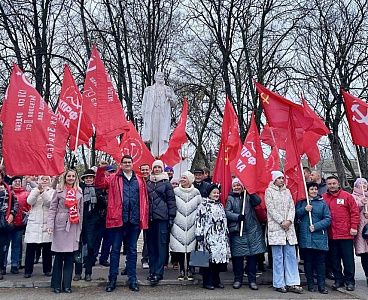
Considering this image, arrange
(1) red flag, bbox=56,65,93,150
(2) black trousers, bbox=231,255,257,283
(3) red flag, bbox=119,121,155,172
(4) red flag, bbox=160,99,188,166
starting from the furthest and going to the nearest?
(4) red flag, bbox=160,99,188,166, (3) red flag, bbox=119,121,155,172, (1) red flag, bbox=56,65,93,150, (2) black trousers, bbox=231,255,257,283

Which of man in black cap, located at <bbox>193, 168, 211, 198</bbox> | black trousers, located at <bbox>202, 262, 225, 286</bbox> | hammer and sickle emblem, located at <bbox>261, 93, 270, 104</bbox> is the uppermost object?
hammer and sickle emblem, located at <bbox>261, 93, 270, 104</bbox>

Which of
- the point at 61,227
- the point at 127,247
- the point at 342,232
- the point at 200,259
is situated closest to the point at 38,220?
the point at 61,227

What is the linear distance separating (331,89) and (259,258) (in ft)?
45.9

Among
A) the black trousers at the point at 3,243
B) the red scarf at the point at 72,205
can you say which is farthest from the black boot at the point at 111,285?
the black trousers at the point at 3,243

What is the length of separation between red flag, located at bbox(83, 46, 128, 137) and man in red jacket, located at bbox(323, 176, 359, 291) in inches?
150

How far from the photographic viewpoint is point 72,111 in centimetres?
866

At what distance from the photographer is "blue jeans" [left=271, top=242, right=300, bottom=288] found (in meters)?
7.76

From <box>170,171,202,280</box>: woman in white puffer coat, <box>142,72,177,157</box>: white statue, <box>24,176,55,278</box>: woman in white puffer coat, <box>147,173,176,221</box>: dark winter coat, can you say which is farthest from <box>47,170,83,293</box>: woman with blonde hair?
<box>142,72,177,157</box>: white statue

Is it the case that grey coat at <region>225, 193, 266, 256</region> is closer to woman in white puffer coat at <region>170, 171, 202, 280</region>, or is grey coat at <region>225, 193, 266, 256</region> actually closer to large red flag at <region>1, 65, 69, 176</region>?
woman in white puffer coat at <region>170, 171, 202, 280</region>

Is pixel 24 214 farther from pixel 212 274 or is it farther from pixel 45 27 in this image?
Answer: pixel 45 27

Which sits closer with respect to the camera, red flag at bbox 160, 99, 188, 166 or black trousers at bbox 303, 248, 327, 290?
black trousers at bbox 303, 248, 327, 290

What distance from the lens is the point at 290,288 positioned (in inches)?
306

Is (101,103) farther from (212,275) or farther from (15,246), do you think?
(212,275)

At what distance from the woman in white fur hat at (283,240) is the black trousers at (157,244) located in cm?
168
